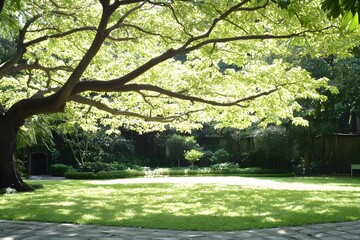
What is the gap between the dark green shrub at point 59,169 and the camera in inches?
890

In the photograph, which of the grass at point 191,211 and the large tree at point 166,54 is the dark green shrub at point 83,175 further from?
the grass at point 191,211

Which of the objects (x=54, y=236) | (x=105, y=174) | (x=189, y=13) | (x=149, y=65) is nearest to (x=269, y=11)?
(x=189, y=13)

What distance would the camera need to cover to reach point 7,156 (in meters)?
12.0

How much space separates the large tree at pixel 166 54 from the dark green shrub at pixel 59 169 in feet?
25.0

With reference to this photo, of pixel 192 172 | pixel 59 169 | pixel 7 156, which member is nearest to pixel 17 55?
pixel 7 156

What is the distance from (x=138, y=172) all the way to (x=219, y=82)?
11480 mm

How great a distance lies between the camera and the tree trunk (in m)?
11.9

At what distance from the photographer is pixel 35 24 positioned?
12211 mm

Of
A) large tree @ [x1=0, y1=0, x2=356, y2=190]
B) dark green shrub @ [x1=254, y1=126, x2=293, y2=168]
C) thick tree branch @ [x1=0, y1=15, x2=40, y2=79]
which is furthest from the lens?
dark green shrub @ [x1=254, y1=126, x2=293, y2=168]

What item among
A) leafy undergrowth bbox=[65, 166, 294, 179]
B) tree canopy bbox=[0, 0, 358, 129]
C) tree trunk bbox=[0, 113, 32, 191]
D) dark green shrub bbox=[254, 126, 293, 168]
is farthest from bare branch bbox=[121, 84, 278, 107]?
leafy undergrowth bbox=[65, 166, 294, 179]

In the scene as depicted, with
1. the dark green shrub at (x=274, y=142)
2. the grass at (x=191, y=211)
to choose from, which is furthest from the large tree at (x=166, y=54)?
the dark green shrub at (x=274, y=142)

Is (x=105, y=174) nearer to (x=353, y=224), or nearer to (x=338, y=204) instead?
(x=338, y=204)

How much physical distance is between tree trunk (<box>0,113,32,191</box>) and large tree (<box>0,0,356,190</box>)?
3 cm

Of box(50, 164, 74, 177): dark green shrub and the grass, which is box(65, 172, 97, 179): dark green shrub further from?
the grass
